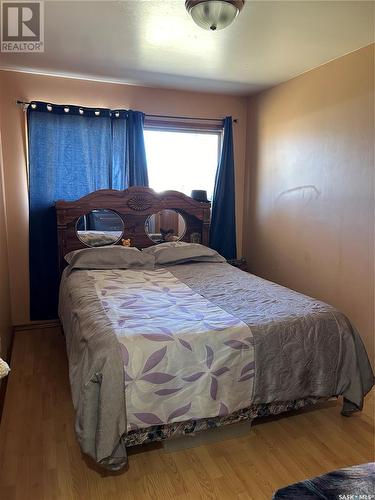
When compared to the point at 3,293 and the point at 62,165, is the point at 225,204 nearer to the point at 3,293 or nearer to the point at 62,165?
the point at 62,165

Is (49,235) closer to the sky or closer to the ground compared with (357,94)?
closer to the ground

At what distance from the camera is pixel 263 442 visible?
2051 millimetres

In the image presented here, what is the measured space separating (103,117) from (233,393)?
283cm

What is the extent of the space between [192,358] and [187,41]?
6.89 ft

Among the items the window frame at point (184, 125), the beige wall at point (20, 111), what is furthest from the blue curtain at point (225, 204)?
the beige wall at point (20, 111)

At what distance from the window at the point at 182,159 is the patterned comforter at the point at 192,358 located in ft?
6.02

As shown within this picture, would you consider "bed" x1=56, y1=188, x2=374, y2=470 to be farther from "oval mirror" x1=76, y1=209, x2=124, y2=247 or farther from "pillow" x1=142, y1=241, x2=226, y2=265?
"oval mirror" x1=76, y1=209, x2=124, y2=247

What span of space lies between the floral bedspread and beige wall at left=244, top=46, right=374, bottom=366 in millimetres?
1352

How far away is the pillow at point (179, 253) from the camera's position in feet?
11.2

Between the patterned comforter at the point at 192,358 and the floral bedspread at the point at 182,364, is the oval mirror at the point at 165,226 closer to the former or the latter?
the patterned comforter at the point at 192,358

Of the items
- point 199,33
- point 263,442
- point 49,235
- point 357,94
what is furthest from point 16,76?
point 263,442

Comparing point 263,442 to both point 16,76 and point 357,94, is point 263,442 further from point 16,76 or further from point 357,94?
point 16,76

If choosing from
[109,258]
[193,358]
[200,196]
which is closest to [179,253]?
[109,258]

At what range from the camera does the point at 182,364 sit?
178 centimetres
